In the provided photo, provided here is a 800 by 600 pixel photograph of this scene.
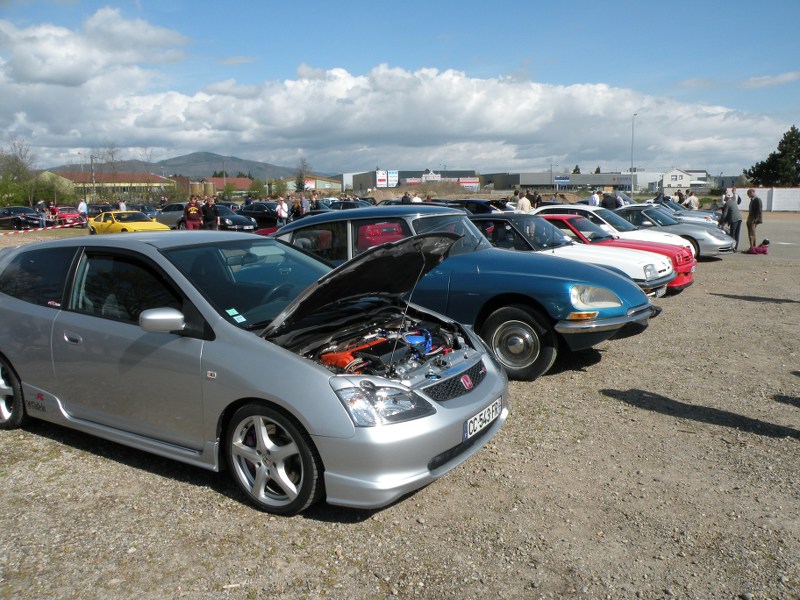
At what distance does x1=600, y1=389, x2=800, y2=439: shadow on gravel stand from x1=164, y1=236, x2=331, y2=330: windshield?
2881mm

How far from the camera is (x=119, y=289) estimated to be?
4.36 metres

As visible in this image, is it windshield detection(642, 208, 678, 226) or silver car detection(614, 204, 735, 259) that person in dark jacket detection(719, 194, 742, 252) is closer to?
silver car detection(614, 204, 735, 259)

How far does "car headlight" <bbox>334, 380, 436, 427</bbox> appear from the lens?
338 centimetres

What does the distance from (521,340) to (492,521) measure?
2699mm

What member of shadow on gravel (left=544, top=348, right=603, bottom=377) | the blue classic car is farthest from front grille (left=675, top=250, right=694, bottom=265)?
the blue classic car

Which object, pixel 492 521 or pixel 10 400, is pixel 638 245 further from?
pixel 10 400

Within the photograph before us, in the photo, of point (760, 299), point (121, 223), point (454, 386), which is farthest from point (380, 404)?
point (121, 223)

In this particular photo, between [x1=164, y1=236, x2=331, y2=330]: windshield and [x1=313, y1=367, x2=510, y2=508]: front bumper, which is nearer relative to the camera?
[x1=313, y1=367, x2=510, y2=508]: front bumper

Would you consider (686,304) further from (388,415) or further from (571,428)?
(388,415)

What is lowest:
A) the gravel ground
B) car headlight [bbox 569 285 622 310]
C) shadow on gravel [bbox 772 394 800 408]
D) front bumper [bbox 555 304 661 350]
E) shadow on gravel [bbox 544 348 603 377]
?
the gravel ground

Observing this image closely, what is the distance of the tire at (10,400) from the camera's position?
Result: 486 cm

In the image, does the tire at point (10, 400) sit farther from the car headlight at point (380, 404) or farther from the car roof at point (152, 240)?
the car headlight at point (380, 404)

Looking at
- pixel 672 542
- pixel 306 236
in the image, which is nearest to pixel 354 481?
pixel 672 542

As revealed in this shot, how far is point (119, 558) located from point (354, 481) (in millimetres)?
1253
